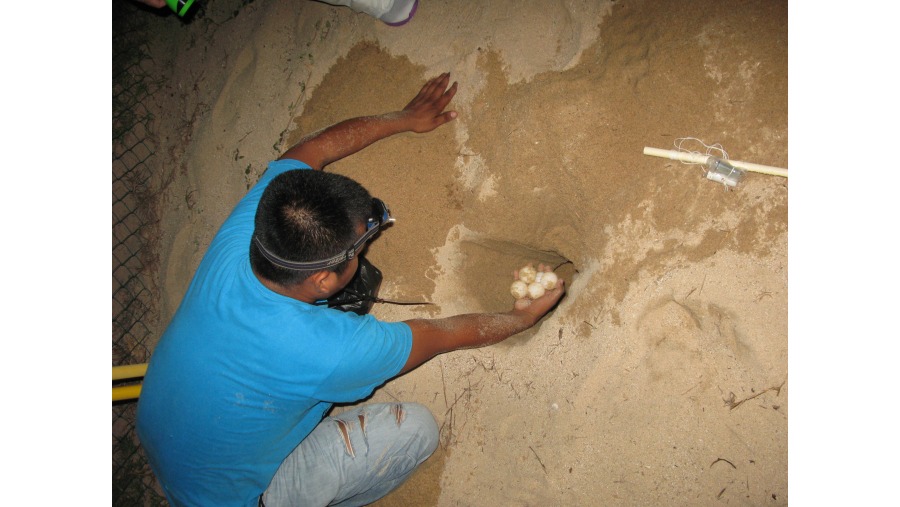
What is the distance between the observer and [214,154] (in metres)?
3.01

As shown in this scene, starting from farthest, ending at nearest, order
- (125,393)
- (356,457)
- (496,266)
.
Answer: (496,266), (125,393), (356,457)

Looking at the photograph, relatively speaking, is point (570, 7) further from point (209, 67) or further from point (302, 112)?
point (209, 67)

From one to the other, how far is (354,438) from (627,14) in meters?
2.35

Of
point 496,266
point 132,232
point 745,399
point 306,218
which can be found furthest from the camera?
point 132,232

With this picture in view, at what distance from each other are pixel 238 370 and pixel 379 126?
4.44 ft

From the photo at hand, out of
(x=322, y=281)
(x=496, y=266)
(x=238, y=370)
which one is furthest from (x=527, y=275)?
(x=238, y=370)

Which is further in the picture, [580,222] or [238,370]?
[580,222]

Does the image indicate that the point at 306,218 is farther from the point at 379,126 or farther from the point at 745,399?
the point at 745,399

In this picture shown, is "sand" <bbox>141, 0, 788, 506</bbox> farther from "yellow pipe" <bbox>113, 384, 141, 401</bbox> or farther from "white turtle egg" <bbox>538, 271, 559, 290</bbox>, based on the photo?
"yellow pipe" <bbox>113, 384, 141, 401</bbox>

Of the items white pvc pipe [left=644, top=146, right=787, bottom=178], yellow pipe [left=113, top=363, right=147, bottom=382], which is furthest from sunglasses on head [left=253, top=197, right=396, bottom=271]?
yellow pipe [left=113, top=363, right=147, bottom=382]

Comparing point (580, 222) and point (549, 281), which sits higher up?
point (580, 222)

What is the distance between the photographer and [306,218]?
1433mm

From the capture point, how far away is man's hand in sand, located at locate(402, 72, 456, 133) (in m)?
2.43

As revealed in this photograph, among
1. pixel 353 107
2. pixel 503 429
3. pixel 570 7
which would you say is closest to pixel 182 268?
pixel 353 107
